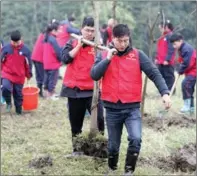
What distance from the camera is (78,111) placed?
5.53 m

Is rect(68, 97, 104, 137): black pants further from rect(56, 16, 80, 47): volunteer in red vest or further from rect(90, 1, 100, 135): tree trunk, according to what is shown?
rect(56, 16, 80, 47): volunteer in red vest

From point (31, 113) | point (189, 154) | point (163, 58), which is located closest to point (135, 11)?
point (163, 58)

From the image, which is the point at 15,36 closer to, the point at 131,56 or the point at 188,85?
the point at 188,85

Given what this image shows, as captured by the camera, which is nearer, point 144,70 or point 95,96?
point 144,70

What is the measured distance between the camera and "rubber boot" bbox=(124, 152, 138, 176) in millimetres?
4680

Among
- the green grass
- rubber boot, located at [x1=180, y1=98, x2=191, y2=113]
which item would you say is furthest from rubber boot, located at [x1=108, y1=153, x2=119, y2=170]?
rubber boot, located at [x1=180, y1=98, x2=191, y2=113]

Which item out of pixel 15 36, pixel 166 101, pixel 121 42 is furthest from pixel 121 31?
pixel 15 36

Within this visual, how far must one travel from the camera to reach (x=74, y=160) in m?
5.57

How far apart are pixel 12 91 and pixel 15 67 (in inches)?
19.1

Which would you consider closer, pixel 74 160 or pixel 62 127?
pixel 74 160

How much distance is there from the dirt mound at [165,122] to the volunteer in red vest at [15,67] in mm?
2429

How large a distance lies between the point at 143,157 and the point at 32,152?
1.47 m

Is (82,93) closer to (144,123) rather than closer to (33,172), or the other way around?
(33,172)

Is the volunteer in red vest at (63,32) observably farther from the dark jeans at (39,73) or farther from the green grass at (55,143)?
the green grass at (55,143)
